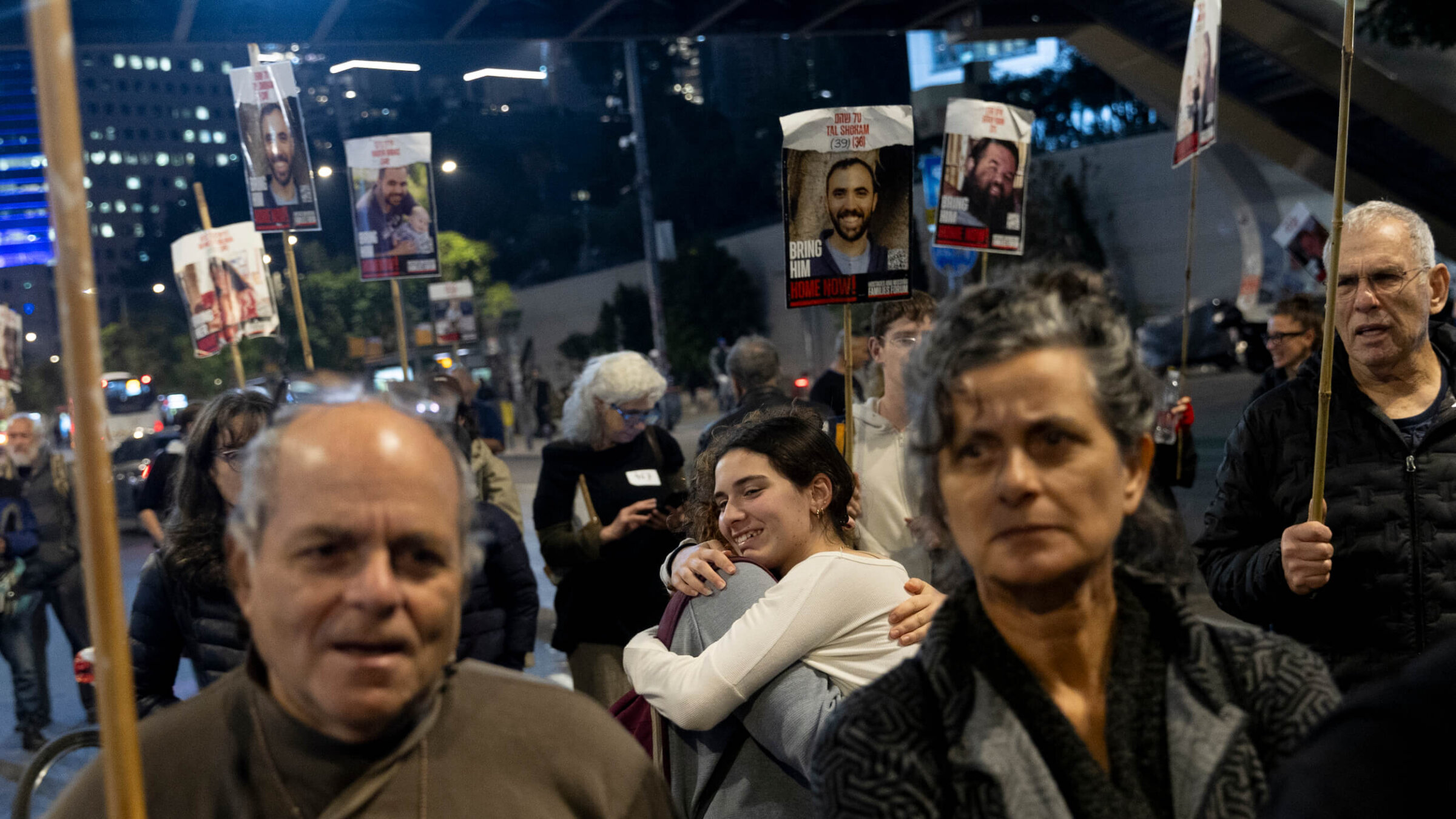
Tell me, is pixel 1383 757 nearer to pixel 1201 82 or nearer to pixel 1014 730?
pixel 1014 730

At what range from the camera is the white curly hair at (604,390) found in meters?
5.45

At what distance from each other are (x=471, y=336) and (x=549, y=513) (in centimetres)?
1574

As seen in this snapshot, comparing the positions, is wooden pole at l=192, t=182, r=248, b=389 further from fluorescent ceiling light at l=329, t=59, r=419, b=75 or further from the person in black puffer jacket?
fluorescent ceiling light at l=329, t=59, r=419, b=75

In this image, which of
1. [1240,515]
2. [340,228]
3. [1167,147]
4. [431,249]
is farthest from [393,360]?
[1240,515]

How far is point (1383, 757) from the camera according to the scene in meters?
1.11

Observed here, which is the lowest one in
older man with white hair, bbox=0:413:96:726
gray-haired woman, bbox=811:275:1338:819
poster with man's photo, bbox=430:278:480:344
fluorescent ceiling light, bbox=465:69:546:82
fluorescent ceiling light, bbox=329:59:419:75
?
older man with white hair, bbox=0:413:96:726

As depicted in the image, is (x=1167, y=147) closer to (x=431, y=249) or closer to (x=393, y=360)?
(x=431, y=249)

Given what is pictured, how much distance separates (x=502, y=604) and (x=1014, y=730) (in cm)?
329

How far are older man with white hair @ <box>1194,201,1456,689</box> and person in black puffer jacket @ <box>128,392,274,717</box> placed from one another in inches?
102

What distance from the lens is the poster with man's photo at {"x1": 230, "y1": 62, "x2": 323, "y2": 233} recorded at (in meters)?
6.59

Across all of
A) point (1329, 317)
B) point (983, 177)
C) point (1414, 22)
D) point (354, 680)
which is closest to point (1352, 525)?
point (1329, 317)

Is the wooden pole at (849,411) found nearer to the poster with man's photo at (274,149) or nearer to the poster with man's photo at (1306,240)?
the poster with man's photo at (274,149)

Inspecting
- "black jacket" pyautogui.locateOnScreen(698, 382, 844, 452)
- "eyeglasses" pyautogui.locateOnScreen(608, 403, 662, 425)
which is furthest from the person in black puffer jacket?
"eyeglasses" pyautogui.locateOnScreen(608, 403, 662, 425)

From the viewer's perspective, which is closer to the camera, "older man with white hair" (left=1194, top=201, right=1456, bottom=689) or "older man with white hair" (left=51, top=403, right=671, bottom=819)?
"older man with white hair" (left=51, top=403, right=671, bottom=819)
